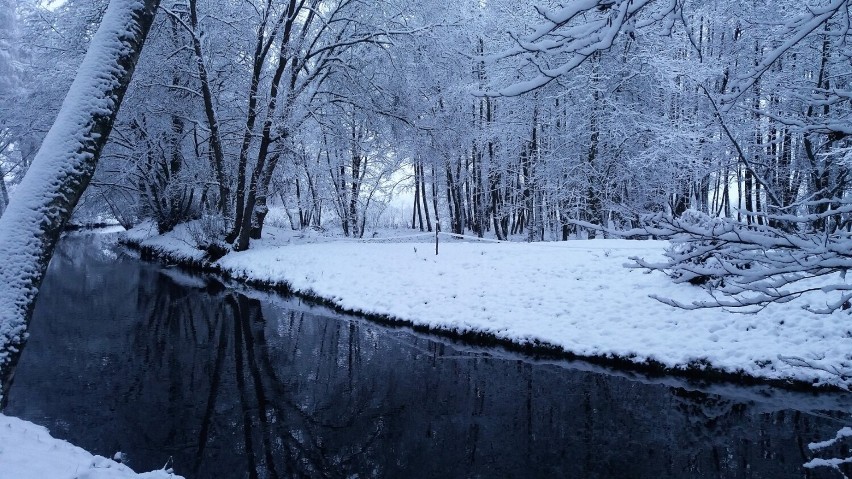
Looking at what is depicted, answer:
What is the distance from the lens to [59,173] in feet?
16.8

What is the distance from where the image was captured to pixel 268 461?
5926 millimetres

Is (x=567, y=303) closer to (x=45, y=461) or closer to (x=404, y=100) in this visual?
(x=45, y=461)

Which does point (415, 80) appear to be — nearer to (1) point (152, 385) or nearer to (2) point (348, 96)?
(2) point (348, 96)

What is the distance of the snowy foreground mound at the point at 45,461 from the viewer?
387 centimetres

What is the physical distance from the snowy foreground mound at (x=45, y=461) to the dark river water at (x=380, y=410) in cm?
119

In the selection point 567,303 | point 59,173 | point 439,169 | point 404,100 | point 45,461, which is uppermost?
point 404,100

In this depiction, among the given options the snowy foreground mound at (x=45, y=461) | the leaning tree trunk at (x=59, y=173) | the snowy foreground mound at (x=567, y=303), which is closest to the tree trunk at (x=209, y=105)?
the snowy foreground mound at (x=567, y=303)

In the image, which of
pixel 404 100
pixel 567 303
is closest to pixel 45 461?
pixel 567 303

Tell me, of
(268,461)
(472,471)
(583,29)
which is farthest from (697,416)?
(583,29)

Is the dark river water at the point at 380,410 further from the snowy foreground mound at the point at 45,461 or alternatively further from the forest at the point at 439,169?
the snowy foreground mound at the point at 45,461

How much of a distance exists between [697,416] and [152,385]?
853cm

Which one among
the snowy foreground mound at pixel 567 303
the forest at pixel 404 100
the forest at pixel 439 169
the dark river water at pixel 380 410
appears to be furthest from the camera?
the forest at pixel 404 100

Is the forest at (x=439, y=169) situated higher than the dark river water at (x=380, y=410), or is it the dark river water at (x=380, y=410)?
the forest at (x=439, y=169)

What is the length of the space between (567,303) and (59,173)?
943 centimetres
